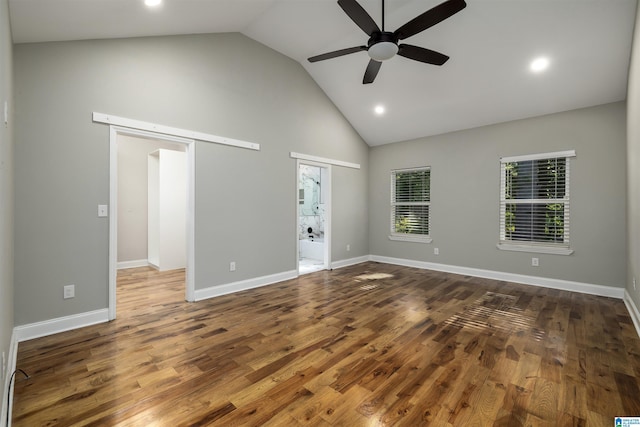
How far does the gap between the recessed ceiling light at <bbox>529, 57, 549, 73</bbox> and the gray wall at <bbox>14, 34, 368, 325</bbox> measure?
10.5 ft

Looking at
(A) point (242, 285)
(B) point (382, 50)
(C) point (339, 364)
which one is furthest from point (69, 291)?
(B) point (382, 50)

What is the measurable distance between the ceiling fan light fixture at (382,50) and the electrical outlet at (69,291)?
3790 millimetres

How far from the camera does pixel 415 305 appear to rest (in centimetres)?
362

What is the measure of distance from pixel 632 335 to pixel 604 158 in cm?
250

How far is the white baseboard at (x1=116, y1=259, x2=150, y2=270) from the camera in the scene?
5.71 metres

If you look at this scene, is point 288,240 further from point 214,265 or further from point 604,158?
point 604,158

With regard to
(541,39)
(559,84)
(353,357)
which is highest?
(541,39)

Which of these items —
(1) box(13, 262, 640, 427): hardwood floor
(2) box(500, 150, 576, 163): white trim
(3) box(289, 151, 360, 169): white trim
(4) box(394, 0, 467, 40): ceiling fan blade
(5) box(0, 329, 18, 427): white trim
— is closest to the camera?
(5) box(0, 329, 18, 427): white trim

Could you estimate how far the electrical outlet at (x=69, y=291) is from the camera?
2.87 meters

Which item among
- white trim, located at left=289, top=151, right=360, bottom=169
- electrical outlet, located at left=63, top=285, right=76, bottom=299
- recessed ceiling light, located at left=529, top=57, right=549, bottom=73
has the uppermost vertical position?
recessed ceiling light, located at left=529, top=57, right=549, bottom=73

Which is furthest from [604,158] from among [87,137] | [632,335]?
[87,137]

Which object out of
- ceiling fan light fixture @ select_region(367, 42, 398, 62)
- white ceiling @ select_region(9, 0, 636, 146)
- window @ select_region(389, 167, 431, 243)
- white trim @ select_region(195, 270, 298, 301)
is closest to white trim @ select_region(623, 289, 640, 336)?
white ceiling @ select_region(9, 0, 636, 146)

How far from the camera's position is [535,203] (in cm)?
462

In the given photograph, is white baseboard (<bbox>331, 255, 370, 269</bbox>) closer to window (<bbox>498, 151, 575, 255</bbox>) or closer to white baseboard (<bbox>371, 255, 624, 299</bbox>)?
white baseboard (<bbox>371, 255, 624, 299</bbox>)
